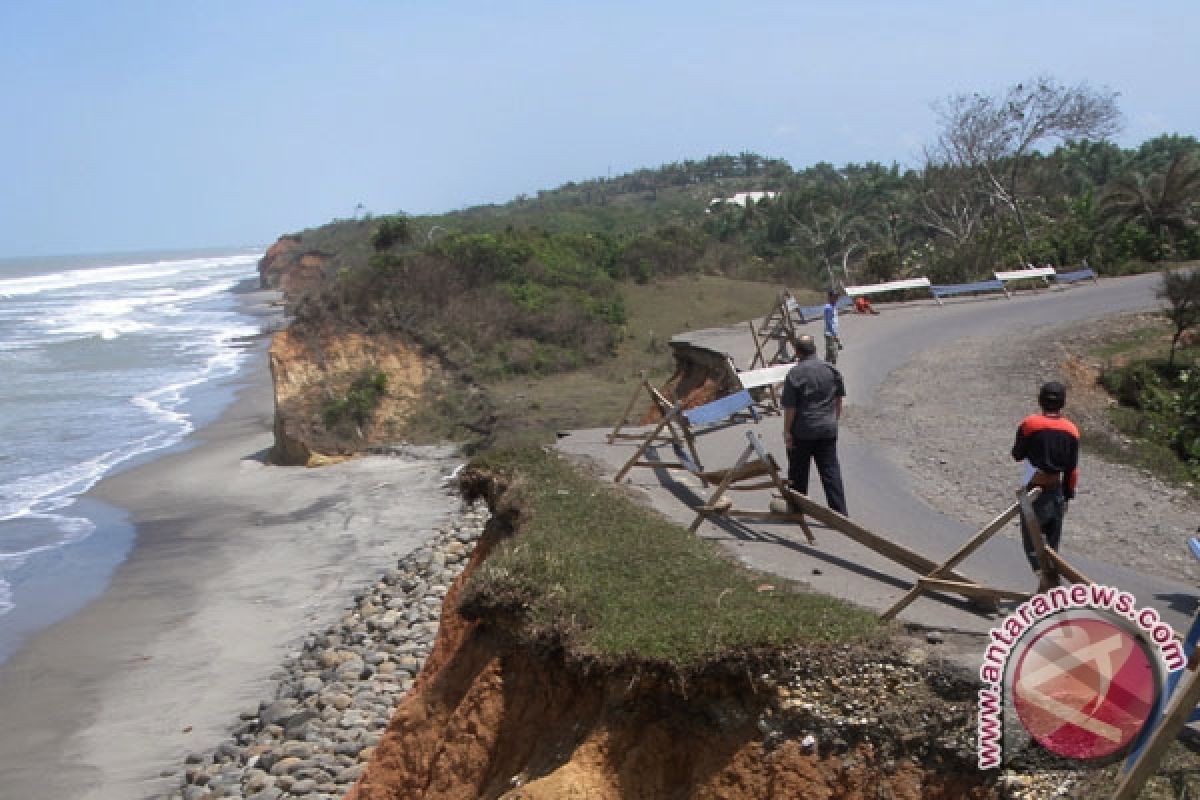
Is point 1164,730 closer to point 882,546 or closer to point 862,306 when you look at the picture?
A: point 882,546

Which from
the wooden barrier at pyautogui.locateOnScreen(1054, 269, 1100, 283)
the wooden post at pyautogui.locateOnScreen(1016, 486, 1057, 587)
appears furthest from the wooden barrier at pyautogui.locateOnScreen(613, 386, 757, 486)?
the wooden barrier at pyautogui.locateOnScreen(1054, 269, 1100, 283)

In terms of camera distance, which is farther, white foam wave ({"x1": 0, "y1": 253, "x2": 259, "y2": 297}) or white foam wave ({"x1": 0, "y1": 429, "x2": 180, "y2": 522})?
white foam wave ({"x1": 0, "y1": 253, "x2": 259, "y2": 297})

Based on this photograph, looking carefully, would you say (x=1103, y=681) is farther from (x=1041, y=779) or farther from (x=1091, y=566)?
(x=1091, y=566)

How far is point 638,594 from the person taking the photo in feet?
24.5

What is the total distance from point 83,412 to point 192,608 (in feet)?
71.0

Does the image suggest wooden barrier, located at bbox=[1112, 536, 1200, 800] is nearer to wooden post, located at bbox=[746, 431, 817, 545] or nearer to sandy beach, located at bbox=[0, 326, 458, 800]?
wooden post, located at bbox=[746, 431, 817, 545]

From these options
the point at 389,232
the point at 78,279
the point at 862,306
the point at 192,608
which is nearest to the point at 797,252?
the point at 389,232

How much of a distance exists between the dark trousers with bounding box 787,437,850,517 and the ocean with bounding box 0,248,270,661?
39.5 ft

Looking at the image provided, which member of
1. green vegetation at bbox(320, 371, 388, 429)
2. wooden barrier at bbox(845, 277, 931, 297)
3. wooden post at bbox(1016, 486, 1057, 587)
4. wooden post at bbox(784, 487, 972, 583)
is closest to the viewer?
wooden post at bbox(1016, 486, 1057, 587)

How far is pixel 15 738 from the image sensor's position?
13.3m

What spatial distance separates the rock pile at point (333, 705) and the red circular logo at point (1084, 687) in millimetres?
7782

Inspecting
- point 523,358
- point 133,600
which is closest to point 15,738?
point 133,600

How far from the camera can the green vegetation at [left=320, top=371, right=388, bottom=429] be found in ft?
92.8

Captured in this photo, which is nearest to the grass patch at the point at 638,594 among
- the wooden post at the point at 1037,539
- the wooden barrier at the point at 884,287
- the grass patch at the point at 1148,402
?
the wooden post at the point at 1037,539
